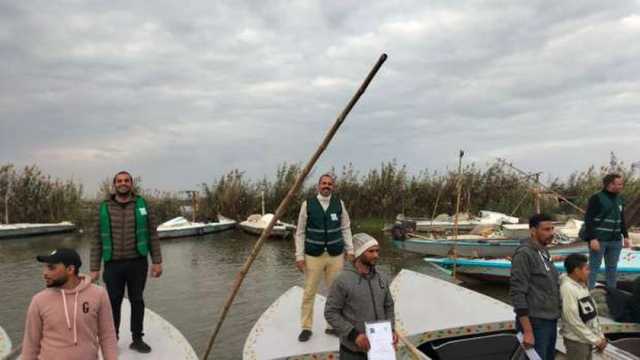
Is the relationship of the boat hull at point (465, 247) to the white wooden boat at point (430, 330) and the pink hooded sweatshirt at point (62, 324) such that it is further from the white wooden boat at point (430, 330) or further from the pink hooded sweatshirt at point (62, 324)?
the pink hooded sweatshirt at point (62, 324)

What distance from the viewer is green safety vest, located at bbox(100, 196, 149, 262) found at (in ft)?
14.4

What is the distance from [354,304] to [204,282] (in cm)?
1057

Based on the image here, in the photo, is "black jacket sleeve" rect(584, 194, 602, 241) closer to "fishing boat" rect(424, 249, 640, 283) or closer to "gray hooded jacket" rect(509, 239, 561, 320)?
"gray hooded jacket" rect(509, 239, 561, 320)

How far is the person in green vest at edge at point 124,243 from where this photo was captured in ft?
14.4

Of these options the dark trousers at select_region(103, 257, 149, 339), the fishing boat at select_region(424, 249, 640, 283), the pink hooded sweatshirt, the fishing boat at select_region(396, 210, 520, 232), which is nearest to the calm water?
the fishing boat at select_region(424, 249, 640, 283)

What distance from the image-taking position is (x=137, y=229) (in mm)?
4484

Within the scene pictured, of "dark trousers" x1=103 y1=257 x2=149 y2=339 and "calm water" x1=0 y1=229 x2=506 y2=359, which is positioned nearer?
"dark trousers" x1=103 y1=257 x2=149 y2=339

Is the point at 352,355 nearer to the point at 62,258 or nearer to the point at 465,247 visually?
the point at 62,258

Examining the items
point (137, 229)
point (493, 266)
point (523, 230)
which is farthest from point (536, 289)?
point (523, 230)

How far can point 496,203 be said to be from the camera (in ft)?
86.6

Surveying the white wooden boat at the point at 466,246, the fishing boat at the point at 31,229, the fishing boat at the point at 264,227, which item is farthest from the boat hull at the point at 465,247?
the fishing boat at the point at 31,229

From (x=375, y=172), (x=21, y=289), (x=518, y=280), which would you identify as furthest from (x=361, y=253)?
(x=375, y=172)

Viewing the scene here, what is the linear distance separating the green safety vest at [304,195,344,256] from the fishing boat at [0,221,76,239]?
2468 centimetres

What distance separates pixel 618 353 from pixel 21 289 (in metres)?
13.0
